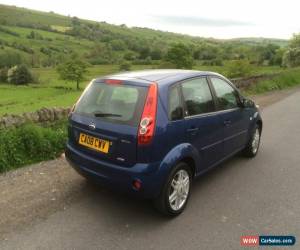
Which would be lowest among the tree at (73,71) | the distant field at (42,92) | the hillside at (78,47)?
the distant field at (42,92)

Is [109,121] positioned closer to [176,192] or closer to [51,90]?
[176,192]

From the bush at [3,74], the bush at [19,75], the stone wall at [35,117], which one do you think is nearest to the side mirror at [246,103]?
the stone wall at [35,117]

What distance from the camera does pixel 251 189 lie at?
202 inches

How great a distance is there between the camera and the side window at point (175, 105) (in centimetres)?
415

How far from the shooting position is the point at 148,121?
3.90 meters

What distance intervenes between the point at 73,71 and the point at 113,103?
7909 centimetres

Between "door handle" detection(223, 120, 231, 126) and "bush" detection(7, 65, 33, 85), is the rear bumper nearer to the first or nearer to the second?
"door handle" detection(223, 120, 231, 126)

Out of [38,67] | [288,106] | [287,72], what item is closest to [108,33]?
[38,67]

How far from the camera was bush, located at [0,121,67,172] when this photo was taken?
5.57 m

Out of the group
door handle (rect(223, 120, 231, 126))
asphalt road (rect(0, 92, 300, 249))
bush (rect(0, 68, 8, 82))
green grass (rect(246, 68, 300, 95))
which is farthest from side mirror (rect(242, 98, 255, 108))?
bush (rect(0, 68, 8, 82))

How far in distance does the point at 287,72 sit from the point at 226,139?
19.3 m

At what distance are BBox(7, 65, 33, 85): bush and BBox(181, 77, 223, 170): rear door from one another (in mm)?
75097

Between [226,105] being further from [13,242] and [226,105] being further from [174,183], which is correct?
[13,242]

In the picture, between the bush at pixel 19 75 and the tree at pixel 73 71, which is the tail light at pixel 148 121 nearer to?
the bush at pixel 19 75
